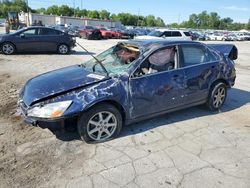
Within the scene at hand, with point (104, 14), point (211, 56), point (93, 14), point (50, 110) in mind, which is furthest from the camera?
point (104, 14)

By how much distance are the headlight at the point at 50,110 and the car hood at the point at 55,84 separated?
0.15 meters

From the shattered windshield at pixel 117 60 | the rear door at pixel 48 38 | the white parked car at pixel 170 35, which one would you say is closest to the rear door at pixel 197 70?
the shattered windshield at pixel 117 60

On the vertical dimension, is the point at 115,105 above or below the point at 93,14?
below

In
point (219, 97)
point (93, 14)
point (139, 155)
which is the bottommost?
point (139, 155)

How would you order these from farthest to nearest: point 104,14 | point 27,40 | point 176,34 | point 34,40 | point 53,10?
point 104,14 → point 53,10 → point 176,34 → point 34,40 → point 27,40

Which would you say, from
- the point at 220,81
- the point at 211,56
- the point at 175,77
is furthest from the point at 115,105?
the point at 220,81

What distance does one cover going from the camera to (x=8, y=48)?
46.3 ft

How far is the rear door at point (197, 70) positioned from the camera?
5123 mm

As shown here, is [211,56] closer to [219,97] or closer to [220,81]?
[220,81]

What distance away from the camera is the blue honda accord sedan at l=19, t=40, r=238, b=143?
12.9 ft

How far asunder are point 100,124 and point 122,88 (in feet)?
2.13

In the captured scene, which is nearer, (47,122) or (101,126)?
(47,122)

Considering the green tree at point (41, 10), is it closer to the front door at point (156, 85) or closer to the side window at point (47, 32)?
Result: the side window at point (47, 32)

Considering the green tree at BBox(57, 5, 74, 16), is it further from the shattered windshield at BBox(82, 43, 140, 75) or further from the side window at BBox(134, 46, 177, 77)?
the side window at BBox(134, 46, 177, 77)
